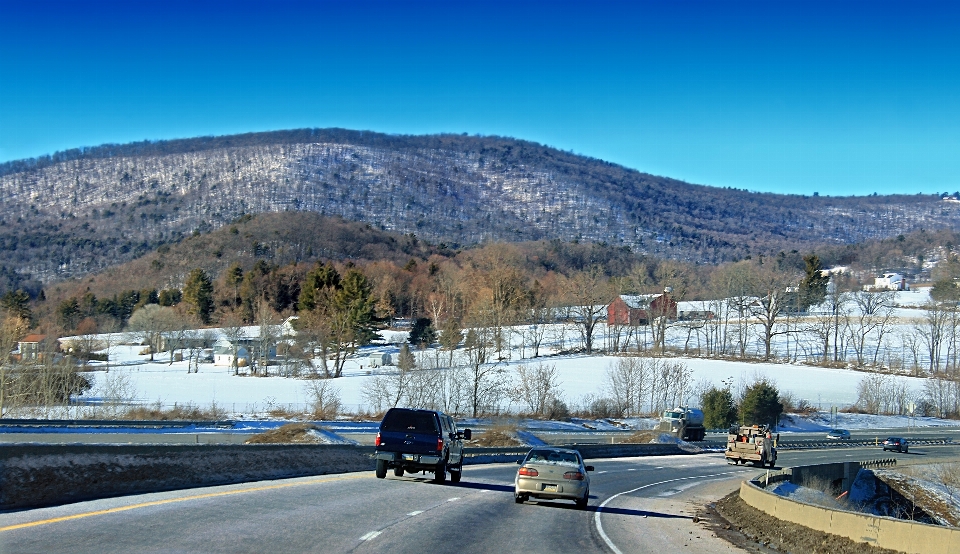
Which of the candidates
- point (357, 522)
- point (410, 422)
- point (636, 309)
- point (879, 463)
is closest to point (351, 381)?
point (879, 463)

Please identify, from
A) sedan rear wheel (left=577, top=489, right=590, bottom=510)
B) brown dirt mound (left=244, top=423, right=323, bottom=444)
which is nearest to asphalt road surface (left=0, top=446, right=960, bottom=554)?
sedan rear wheel (left=577, top=489, right=590, bottom=510)

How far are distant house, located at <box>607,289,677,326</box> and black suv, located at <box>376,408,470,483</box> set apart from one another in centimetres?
10857

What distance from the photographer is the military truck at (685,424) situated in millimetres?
63219

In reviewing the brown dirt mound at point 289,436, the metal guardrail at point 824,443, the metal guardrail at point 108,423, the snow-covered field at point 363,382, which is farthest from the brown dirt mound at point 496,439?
the metal guardrail at point 824,443

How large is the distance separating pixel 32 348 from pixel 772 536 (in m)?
88.6

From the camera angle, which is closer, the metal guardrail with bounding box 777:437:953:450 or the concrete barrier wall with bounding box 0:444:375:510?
the concrete barrier wall with bounding box 0:444:375:510

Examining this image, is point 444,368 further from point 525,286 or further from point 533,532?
point 533,532

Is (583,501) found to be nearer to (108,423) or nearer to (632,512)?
(632,512)

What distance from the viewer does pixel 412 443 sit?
942 inches

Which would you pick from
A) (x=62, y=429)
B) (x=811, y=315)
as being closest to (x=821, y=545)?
(x=62, y=429)

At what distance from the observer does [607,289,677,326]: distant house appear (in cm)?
13388

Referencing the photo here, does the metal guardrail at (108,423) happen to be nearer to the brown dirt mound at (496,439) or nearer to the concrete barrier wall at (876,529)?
the brown dirt mound at (496,439)

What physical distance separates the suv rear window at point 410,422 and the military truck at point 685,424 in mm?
42304

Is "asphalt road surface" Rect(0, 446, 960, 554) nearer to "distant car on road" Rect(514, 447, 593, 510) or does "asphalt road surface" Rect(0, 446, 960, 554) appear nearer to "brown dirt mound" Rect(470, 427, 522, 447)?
"distant car on road" Rect(514, 447, 593, 510)
